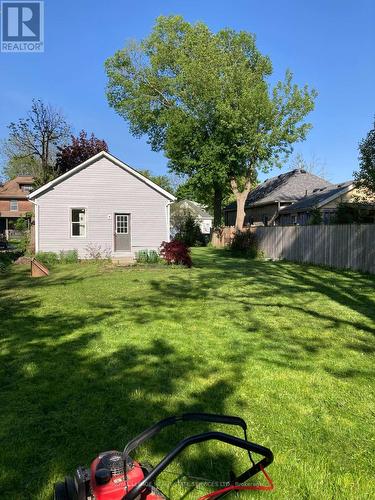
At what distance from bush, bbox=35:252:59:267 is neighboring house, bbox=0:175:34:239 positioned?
122ft

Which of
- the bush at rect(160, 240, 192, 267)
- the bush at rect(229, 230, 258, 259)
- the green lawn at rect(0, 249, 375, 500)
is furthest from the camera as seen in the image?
the bush at rect(229, 230, 258, 259)

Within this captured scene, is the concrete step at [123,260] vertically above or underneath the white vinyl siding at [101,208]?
underneath

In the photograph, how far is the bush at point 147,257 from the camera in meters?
19.7

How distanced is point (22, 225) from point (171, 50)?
778 inches

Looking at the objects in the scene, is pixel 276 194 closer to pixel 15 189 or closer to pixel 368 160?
pixel 368 160

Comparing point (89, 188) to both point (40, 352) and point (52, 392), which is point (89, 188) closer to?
point (40, 352)

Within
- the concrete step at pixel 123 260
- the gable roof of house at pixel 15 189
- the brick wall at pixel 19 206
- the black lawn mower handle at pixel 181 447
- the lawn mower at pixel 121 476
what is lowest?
the concrete step at pixel 123 260

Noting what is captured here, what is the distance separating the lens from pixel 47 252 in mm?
20031

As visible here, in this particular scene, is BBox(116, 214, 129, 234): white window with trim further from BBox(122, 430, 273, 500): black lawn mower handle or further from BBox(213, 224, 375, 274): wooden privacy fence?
BBox(122, 430, 273, 500): black lawn mower handle

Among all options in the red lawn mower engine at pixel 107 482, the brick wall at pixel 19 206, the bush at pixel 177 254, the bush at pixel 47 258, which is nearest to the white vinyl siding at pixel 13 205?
the brick wall at pixel 19 206

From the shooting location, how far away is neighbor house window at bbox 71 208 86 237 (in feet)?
68.3

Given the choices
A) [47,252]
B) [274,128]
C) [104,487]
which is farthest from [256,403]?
[274,128]

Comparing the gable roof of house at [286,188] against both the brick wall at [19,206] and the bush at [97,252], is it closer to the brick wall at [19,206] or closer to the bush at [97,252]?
the bush at [97,252]

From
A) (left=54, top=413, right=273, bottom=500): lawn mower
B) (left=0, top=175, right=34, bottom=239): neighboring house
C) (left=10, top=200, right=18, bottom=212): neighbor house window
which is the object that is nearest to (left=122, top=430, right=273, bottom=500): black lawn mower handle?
(left=54, top=413, right=273, bottom=500): lawn mower
